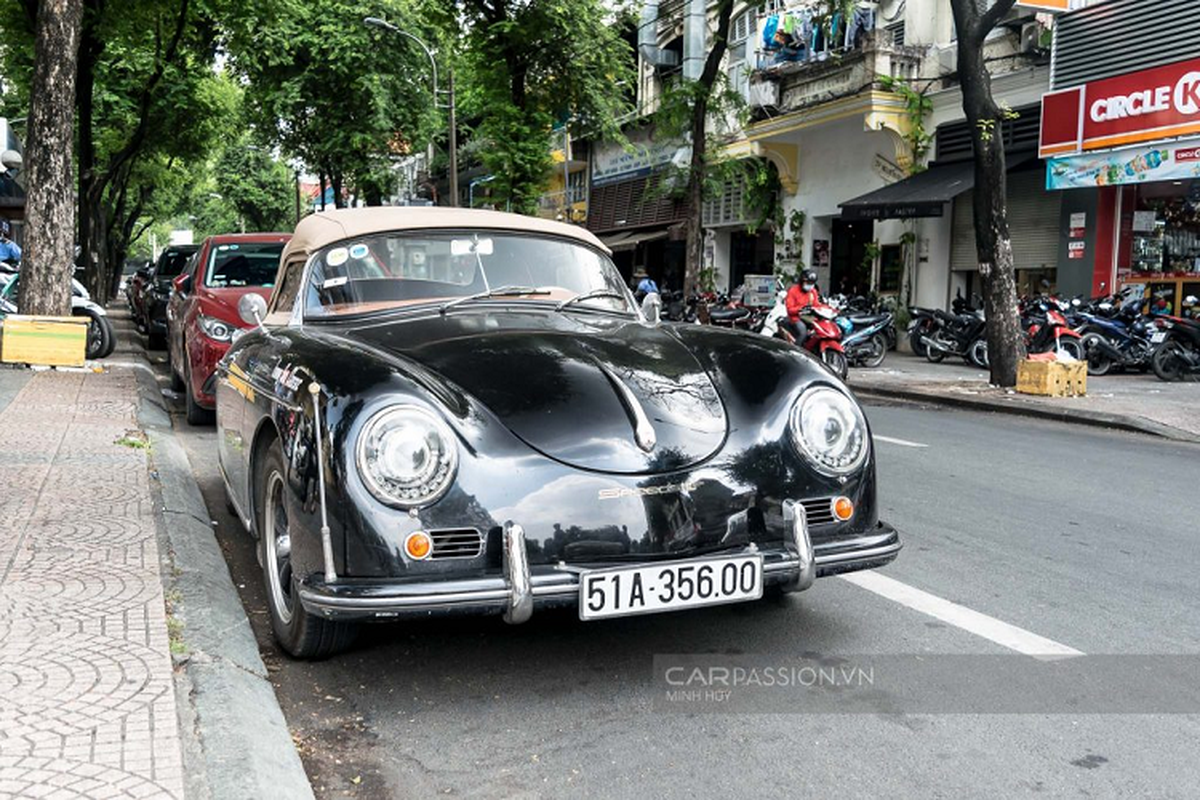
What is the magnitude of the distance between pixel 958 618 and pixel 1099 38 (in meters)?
16.1

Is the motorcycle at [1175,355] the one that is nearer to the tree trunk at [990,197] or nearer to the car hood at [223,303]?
the tree trunk at [990,197]

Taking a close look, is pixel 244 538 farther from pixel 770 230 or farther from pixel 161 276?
pixel 770 230

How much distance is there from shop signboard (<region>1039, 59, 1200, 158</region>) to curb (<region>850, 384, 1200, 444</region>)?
229 inches

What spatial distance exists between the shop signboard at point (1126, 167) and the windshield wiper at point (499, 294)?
13.7 metres

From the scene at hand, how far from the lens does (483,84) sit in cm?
2809

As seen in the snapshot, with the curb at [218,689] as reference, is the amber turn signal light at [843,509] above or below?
above

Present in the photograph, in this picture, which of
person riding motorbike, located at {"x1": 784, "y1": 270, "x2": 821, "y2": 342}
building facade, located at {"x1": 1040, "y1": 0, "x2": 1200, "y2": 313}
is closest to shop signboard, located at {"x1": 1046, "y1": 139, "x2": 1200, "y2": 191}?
building facade, located at {"x1": 1040, "y1": 0, "x2": 1200, "y2": 313}

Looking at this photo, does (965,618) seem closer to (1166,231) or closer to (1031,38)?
(1166,231)

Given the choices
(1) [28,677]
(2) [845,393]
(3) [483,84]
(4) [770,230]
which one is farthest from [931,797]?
(3) [483,84]

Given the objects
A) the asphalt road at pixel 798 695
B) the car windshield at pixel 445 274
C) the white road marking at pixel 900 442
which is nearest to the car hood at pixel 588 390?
the car windshield at pixel 445 274

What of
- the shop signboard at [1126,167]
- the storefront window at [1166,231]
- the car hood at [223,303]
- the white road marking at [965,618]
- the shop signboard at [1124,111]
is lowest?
the white road marking at [965,618]

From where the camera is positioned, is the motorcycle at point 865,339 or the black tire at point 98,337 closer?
the black tire at point 98,337

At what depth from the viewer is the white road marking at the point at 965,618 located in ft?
13.0

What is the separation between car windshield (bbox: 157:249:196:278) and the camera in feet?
61.1
